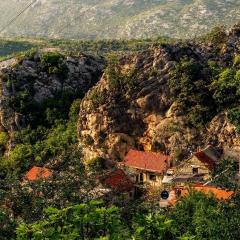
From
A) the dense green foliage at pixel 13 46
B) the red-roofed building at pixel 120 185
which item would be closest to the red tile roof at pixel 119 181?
the red-roofed building at pixel 120 185

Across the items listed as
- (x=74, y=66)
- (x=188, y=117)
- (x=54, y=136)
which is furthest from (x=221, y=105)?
(x=74, y=66)

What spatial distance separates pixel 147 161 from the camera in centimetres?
4894

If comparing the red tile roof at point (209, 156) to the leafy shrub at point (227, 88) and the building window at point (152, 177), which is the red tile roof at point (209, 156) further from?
the building window at point (152, 177)

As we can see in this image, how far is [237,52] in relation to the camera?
178 feet

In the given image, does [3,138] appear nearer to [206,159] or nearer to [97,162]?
[97,162]

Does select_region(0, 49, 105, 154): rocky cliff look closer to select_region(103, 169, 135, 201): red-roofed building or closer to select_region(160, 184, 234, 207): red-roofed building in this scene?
select_region(103, 169, 135, 201): red-roofed building

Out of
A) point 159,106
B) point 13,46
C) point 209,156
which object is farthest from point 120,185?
point 13,46

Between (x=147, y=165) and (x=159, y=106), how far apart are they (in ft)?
21.5

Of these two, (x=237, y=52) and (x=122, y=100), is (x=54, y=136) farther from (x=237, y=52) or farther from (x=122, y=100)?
(x=237, y=52)

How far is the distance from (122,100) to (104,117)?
8.02ft

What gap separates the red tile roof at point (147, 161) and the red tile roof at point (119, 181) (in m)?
2.91

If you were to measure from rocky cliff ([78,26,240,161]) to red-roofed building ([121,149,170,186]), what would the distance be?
4.52 feet

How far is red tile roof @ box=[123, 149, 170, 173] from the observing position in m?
47.9

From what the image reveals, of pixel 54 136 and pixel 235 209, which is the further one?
pixel 54 136
